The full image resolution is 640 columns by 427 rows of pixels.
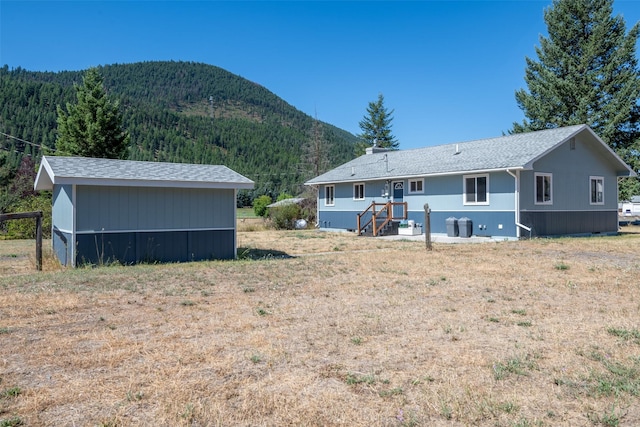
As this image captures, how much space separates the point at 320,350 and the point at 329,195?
76.9ft

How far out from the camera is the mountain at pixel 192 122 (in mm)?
68125

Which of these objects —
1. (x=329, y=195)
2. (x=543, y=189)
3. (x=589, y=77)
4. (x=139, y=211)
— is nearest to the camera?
(x=139, y=211)

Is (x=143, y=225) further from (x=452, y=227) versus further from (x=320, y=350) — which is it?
(x=452, y=227)

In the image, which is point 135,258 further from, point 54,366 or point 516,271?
point 516,271

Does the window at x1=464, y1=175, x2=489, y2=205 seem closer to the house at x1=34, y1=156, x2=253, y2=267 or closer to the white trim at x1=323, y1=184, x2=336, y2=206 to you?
the white trim at x1=323, y1=184, x2=336, y2=206

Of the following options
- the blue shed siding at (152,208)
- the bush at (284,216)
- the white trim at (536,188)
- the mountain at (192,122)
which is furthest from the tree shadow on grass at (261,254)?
the mountain at (192,122)

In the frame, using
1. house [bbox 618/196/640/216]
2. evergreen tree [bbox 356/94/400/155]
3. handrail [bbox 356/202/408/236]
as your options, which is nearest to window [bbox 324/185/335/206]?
handrail [bbox 356/202/408/236]

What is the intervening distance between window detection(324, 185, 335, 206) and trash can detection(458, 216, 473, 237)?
9.54 metres

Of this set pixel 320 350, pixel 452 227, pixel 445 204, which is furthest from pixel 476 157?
pixel 320 350

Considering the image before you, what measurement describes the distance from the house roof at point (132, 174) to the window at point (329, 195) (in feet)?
47.1

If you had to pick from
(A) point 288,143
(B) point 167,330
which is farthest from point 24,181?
(A) point 288,143

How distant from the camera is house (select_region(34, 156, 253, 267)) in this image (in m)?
10.9

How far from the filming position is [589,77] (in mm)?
32375

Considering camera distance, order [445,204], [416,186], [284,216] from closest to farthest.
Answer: [445,204]
[416,186]
[284,216]
